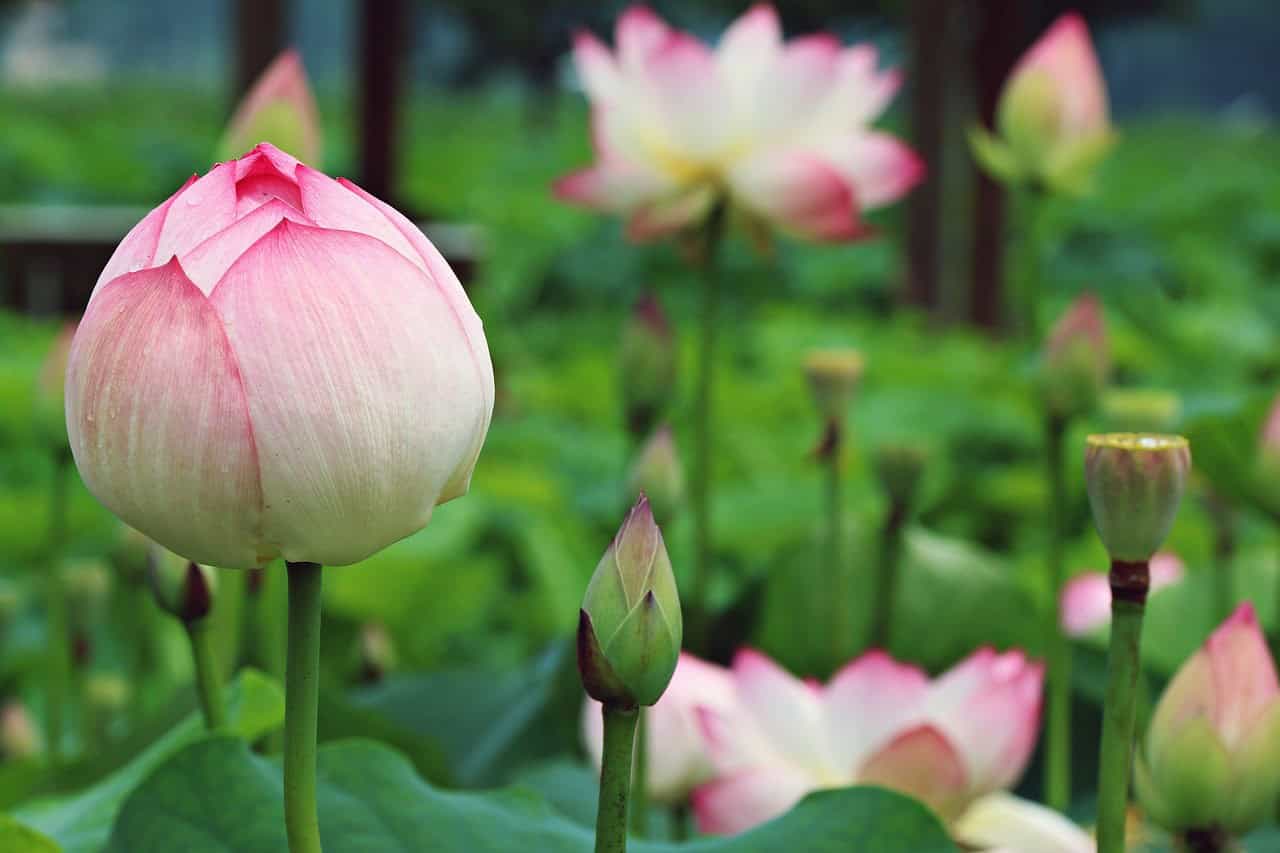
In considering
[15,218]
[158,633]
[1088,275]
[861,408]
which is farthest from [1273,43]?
[158,633]

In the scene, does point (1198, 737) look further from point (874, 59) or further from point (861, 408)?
point (861, 408)

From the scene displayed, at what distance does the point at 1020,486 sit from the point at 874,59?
53 cm

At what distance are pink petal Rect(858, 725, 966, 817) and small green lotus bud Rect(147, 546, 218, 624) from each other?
17 centimetres

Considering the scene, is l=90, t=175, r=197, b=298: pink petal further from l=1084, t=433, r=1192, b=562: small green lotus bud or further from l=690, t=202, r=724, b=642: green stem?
l=690, t=202, r=724, b=642: green stem

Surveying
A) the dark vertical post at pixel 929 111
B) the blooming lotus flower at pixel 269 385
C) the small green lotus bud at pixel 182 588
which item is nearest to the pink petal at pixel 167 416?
the blooming lotus flower at pixel 269 385

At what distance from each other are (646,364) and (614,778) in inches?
11.9

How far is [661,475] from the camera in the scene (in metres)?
0.48

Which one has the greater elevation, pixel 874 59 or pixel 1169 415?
pixel 874 59

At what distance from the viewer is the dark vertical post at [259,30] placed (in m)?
1.88

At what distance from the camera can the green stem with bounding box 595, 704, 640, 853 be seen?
25 centimetres

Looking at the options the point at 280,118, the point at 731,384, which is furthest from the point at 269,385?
the point at 731,384

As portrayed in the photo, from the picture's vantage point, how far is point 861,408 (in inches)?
61.3

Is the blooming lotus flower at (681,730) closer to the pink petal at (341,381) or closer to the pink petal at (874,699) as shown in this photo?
the pink petal at (874,699)

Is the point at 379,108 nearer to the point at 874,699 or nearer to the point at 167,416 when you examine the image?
the point at 874,699
